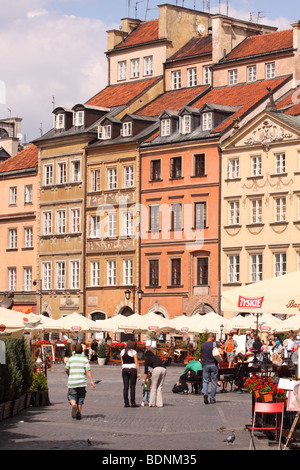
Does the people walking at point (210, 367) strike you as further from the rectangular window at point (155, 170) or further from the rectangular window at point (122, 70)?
the rectangular window at point (122, 70)

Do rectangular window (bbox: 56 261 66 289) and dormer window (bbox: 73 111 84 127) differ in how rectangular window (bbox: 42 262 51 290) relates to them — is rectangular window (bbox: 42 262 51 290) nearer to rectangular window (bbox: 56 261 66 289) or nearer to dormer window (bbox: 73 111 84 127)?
rectangular window (bbox: 56 261 66 289)

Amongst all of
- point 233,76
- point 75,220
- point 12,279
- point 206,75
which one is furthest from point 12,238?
point 233,76

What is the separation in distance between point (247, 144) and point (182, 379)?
30.1 m

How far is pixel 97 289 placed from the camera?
70062mm

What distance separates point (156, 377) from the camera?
27.5 meters

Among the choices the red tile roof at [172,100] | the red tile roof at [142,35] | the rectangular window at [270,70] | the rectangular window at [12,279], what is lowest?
the rectangular window at [12,279]

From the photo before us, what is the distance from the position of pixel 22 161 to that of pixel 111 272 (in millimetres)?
13064

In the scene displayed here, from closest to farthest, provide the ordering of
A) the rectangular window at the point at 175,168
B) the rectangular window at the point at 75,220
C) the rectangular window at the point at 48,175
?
the rectangular window at the point at 175,168 < the rectangular window at the point at 75,220 < the rectangular window at the point at 48,175

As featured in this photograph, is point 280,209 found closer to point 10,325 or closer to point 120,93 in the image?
point 120,93

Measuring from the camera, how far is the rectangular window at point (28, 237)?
7600 centimetres

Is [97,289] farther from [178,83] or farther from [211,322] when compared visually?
[211,322]

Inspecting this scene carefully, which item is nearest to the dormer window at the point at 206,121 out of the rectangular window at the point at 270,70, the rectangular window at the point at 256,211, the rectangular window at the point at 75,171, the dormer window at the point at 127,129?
the rectangular window at the point at 270,70

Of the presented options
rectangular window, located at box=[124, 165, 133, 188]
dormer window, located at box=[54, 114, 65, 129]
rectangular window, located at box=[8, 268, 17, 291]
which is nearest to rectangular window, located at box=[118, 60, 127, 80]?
dormer window, located at box=[54, 114, 65, 129]

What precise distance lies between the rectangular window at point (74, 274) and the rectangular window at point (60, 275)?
2.19ft
